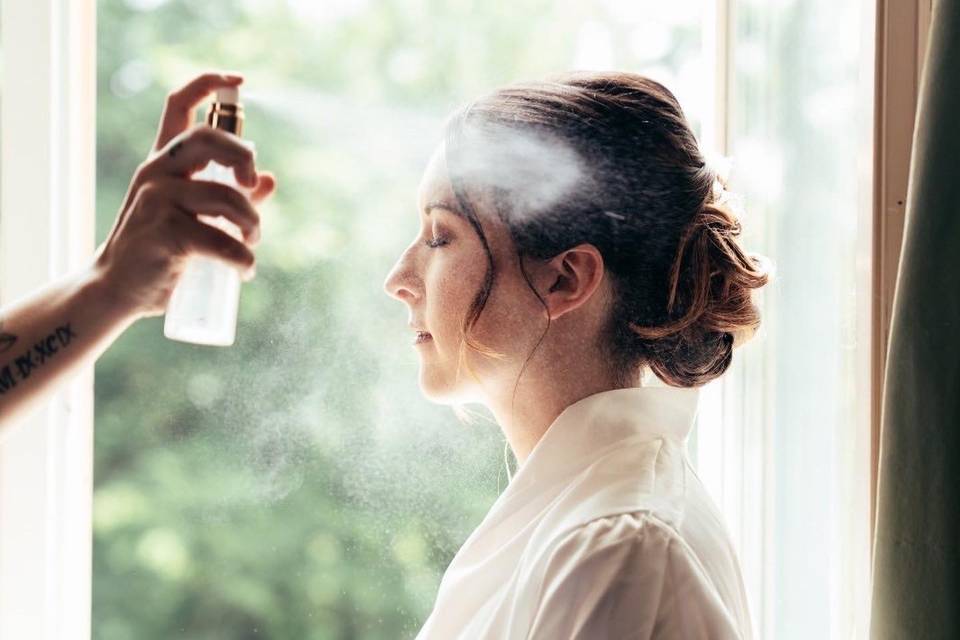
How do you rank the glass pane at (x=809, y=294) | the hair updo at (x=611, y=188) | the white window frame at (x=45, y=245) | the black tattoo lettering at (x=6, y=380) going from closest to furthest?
1. the black tattoo lettering at (x=6, y=380)
2. the hair updo at (x=611, y=188)
3. the glass pane at (x=809, y=294)
4. the white window frame at (x=45, y=245)

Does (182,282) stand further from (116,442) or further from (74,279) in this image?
(116,442)

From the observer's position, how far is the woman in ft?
2.94

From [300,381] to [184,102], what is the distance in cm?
55

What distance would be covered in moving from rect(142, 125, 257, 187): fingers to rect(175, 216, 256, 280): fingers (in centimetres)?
4

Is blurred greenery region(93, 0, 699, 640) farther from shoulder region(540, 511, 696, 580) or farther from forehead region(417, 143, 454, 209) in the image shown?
shoulder region(540, 511, 696, 580)

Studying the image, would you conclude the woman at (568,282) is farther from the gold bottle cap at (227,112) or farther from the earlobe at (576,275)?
the gold bottle cap at (227,112)

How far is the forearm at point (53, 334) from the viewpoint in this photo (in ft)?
2.44

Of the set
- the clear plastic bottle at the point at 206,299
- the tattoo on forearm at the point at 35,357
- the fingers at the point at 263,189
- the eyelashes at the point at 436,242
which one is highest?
the fingers at the point at 263,189

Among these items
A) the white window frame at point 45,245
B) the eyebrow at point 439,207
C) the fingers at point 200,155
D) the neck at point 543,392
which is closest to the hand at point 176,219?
the fingers at point 200,155

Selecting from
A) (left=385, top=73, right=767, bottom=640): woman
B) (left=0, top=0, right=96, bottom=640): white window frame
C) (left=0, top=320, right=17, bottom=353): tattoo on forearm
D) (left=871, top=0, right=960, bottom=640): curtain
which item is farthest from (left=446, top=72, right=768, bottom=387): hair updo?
(left=0, top=0, right=96, bottom=640): white window frame

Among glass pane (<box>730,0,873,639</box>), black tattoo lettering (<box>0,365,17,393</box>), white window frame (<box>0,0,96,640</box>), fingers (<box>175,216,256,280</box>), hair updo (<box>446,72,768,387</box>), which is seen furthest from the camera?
white window frame (<box>0,0,96,640</box>)

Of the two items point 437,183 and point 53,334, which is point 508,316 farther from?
point 53,334

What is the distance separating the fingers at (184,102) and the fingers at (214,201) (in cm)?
9

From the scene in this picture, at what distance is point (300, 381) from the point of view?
1247 millimetres
